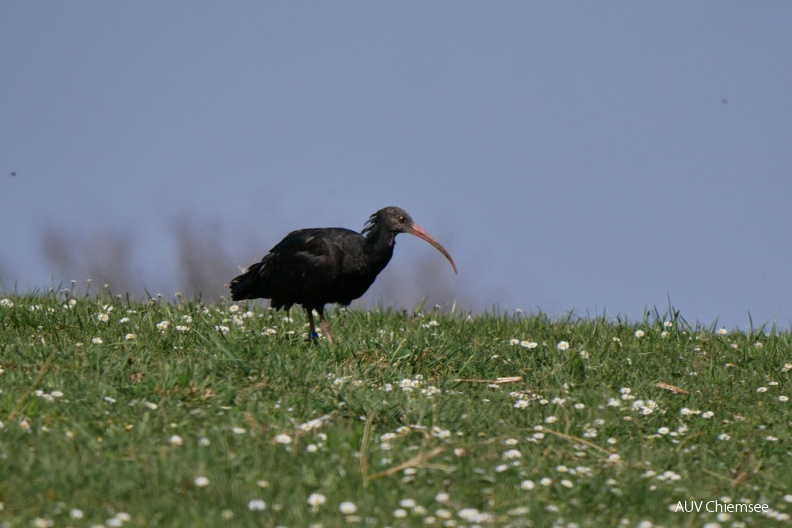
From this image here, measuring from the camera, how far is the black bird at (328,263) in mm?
10281

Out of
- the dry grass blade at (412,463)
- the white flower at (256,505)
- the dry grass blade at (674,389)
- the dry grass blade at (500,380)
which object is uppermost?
the dry grass blade at (674,389)

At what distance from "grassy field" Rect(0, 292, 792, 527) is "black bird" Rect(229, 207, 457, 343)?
1.32 ft

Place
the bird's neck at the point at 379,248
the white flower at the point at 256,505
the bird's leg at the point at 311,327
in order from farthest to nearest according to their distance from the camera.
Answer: the bird's neck at the point at 379,248
the bird's leg at the point at 311,327
the white flower at the point at 256,505

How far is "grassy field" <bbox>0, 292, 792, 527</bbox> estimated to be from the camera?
5.20 metres

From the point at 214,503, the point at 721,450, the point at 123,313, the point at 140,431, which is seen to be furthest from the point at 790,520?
the point at 123,313

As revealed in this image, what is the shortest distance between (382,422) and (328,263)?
3761 mm

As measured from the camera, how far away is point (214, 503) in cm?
506

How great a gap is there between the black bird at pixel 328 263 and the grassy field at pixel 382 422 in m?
0.40

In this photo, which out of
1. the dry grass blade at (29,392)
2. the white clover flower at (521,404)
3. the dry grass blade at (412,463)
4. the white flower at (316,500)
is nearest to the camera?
the white flower at (316,500)

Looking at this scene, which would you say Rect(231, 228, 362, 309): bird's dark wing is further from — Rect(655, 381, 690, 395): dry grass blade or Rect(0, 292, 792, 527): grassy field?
Rect(655, 381, 690, 395): dry grass blade

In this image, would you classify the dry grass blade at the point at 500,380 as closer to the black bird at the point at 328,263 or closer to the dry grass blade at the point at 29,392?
the black bird at the point at 328,263

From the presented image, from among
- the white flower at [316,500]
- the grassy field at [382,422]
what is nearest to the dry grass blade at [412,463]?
the grassy field at [382,422]

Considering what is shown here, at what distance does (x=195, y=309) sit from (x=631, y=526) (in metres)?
6.00

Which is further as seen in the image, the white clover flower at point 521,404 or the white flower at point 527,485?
the white clover flower at point 521,404
